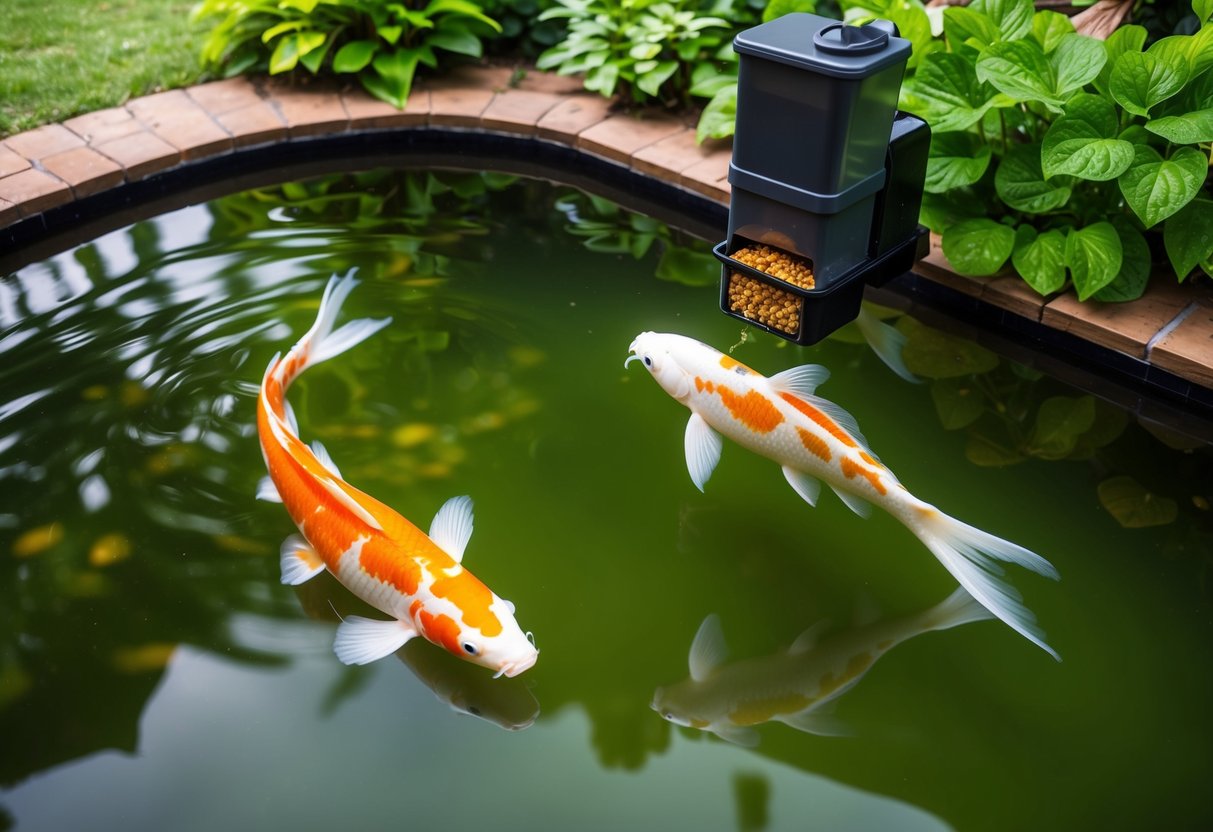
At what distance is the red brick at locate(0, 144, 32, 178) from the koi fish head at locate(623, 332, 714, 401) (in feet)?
9.97

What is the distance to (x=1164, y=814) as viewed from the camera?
97.9 inches

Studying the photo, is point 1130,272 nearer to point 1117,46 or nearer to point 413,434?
point 1117,46

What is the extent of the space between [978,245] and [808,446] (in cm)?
136

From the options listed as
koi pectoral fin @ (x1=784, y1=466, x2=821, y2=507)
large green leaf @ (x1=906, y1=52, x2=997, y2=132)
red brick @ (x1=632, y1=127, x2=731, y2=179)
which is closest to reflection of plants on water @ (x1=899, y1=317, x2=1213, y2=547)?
koi pectoral fin @ (x1=784, y1=466, x2=821, y2=507)

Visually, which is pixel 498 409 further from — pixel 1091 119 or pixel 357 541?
pixel 1091 119

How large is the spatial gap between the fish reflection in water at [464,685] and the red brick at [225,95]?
314 cm

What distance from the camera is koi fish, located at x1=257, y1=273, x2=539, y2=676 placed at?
2.67 m

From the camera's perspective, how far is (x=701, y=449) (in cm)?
316

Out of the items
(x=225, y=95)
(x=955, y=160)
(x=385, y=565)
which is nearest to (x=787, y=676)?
(x=385, y=565)

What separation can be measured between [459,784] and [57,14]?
17.1 feet

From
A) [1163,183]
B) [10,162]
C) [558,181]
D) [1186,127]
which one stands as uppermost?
[1186,127]

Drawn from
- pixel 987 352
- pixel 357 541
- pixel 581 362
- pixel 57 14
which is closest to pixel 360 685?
pixel 357 541

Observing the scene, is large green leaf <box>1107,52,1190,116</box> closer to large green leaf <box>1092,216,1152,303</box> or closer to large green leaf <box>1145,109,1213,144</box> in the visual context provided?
large green leaf <box>1145,109,1213,144</box>

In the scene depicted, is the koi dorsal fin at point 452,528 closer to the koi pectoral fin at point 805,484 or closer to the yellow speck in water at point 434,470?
the yellow speck in water at point 434,470
